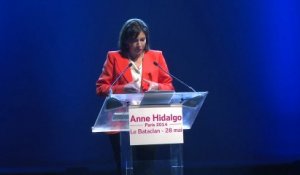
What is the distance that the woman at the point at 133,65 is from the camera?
2.66 m

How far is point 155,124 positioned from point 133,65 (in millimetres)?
645

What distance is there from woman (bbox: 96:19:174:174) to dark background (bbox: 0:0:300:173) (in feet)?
4.77

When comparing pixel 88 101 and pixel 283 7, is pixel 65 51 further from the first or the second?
pixel 283 7

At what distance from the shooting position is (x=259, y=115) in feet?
14.1

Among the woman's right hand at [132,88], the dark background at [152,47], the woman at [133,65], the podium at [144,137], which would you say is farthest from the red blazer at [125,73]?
the dark background at [152,47]

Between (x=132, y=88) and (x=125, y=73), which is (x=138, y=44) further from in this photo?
(x=132, y=88)

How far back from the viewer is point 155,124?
7.13 ft

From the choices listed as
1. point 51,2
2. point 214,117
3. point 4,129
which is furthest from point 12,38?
point 214,117

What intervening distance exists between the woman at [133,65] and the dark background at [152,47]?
4.77 feet

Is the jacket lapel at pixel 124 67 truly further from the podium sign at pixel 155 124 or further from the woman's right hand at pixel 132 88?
→ the podium sign at pixel 155 124

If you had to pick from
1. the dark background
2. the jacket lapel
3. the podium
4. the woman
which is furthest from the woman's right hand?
the dark background

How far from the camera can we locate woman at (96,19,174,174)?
266cm

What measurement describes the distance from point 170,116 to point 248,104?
225 centimetres

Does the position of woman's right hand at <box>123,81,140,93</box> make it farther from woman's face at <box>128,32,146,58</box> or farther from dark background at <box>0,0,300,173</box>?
dark background at <box>0,0,300,173</box>
